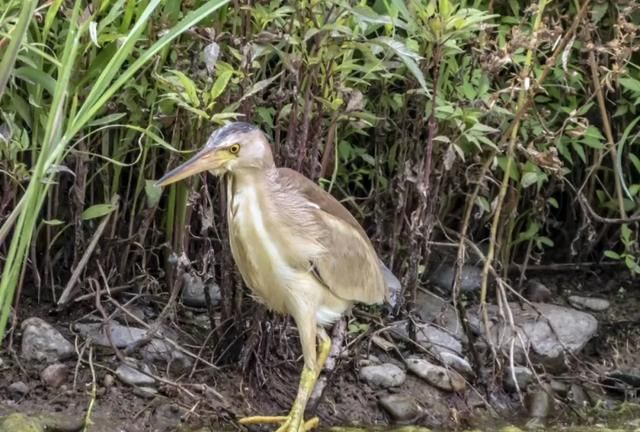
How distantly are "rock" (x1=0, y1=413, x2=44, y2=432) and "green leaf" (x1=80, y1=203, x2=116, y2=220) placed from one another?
2.16 feet

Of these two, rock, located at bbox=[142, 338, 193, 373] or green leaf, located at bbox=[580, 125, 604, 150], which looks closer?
rock, located at bbox=[142, 338, 193, 373]

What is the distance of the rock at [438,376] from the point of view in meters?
4.39

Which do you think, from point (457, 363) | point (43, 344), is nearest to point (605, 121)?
point (457, 363)

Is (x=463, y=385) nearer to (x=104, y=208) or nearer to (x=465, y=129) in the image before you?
(x=465, y=129)

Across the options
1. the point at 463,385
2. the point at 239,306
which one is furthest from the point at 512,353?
the point at 239,306

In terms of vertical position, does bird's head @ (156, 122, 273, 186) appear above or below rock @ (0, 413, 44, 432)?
above

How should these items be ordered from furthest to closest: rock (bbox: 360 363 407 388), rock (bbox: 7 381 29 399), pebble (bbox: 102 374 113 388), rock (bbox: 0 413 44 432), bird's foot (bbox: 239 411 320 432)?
rock (bbox: 360 363 407 388)
pebble (bbox: 102 374 113 388)
rock (bbox: 7 381 29 399)
bird's foot (bbox: 239 411 320 432)
rock (bbox: 0 413 44 432)

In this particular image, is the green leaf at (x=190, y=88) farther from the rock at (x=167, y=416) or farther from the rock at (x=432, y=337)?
the rock at (x=432, y=337)

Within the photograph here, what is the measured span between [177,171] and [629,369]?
2226 millimetres

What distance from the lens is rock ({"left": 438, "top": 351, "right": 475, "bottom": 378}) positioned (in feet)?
14.6

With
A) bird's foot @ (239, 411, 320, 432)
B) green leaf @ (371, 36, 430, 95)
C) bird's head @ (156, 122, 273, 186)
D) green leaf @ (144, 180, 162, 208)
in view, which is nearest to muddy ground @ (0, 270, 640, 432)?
bird's foot @ (239, 411, 320, 432)

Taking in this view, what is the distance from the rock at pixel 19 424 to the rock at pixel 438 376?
4.51ft

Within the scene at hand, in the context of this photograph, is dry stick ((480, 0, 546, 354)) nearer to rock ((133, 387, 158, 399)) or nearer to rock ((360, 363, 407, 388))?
rock ((360, 363, 407, 388))

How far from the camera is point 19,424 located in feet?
12.1
